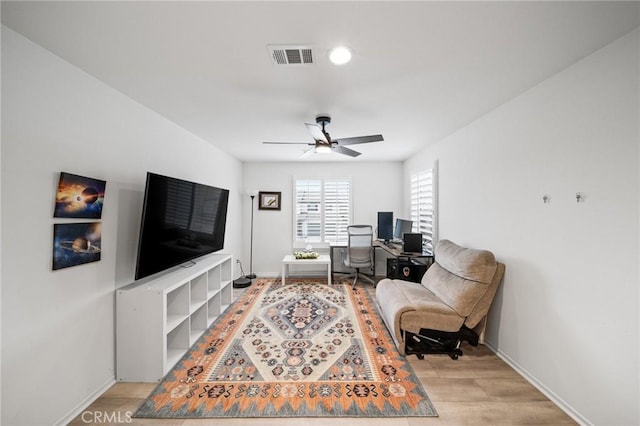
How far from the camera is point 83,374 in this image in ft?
6.05

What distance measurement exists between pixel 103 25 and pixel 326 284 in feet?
14.5

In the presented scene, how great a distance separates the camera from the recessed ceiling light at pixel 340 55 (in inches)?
61.3

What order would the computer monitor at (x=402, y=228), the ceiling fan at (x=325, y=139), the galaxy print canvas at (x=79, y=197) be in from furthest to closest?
the computer monitor at (x=402, y=228) < the ceiling fan at (x=325, y=139) < the galaxy print canvas at (x=79, y=197)

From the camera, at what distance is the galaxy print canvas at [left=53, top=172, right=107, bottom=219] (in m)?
1.67

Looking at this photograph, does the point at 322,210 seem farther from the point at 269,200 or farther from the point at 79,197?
Answer: the point at 79,197

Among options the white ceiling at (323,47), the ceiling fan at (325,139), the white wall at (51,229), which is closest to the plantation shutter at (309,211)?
the ceiling fan at (325,139)

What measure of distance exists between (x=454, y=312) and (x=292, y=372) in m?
1.64

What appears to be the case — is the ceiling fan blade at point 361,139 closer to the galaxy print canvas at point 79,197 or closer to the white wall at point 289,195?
the galaxy print canvas at point 79,197

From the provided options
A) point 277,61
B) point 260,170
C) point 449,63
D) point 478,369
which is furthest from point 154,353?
point 260,170

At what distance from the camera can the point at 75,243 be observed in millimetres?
1771

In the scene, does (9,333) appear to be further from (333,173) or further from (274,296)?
(333,173)

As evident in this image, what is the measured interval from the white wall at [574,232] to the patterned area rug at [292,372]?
1.05 meters

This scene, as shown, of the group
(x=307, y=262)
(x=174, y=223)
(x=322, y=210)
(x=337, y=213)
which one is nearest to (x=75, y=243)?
(x=174, y=223)

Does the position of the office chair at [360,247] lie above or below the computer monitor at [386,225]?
below
